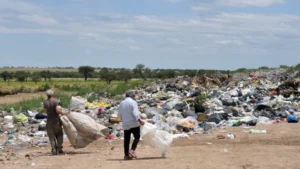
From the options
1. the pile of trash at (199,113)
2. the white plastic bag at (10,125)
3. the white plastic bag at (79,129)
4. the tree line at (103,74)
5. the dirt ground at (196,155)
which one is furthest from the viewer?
the tree line at (103,74)

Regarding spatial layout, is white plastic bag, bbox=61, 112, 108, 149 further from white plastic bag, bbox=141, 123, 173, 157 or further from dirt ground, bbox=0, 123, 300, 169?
white plastic bag, bbox=141, 123, 173, 157

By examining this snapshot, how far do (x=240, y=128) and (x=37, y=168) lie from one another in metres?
6.41

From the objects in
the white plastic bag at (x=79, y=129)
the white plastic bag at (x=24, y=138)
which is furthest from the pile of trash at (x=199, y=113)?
the white plastic bag at (x=79, y=129)

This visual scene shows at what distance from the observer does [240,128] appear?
43.5 ft

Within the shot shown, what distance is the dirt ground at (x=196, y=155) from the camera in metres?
8.54

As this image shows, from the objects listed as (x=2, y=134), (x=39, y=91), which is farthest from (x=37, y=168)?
(x=39, y=91)

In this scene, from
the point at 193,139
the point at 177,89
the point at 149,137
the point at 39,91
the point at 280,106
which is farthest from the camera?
the point at 39,91

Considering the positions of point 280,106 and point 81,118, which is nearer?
point 81,118

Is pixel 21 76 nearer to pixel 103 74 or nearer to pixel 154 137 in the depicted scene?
pixel 103 74

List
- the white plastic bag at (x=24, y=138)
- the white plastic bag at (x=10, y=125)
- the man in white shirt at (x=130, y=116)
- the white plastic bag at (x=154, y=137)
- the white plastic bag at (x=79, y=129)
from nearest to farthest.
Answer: the man in white shirt at (x=130, y=116), the white plastic bag at (x=154, y=137), the white plastic bag at (x=79, y=129), the white plastic bag at (x=24, y=138), the white plastic bag at (x=10, y=125)

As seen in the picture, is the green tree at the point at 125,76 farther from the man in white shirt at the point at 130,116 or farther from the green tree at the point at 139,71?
the man in white shirt at the point at 130,116

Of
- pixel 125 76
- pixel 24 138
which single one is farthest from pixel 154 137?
pixel 125 76

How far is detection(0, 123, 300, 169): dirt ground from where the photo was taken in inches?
336

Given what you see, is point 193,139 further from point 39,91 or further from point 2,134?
point 39,91
